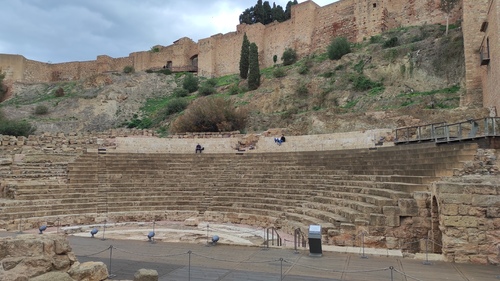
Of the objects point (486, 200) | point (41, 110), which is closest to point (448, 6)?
point (486, 200)

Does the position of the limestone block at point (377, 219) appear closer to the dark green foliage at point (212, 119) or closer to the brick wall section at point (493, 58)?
the brick wall section at point (493, 58)

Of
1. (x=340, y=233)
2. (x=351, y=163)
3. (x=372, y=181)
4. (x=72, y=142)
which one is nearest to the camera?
(x=340, y=233)

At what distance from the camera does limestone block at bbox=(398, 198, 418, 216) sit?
768 centimetres

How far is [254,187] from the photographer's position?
13.8m

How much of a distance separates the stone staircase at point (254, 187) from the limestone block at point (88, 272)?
5257 millimetres

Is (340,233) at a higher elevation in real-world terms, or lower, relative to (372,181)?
lower

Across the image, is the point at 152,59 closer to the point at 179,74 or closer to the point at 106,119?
the point at 179,74

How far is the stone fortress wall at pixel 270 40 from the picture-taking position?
110 ft

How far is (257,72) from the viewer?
31.9 m

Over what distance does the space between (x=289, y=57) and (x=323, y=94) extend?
13.4m

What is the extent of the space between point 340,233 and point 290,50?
33033 millimetres

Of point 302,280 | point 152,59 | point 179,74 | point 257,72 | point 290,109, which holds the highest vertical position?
point 152,59

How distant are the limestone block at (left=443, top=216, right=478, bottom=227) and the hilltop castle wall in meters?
14.0

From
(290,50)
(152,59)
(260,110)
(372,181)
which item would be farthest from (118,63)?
(372,181)
